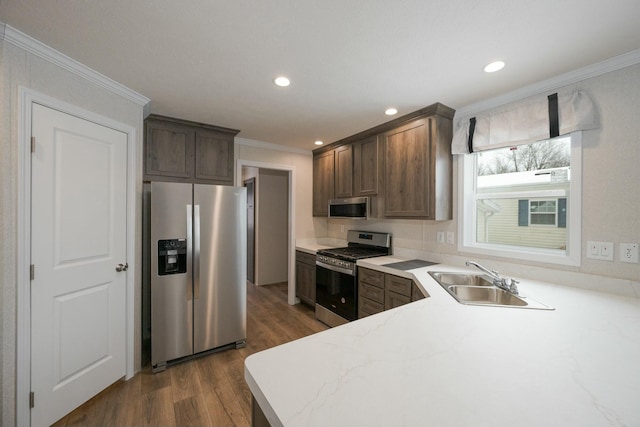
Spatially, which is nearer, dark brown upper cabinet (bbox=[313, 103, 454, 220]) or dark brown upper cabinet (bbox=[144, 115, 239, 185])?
dark brown upper cabinet (bbox=[313, 103, 454, 220])

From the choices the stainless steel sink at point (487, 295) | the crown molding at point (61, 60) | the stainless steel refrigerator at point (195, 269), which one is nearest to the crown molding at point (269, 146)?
the stainless steel refrigerator at point (195, 269)

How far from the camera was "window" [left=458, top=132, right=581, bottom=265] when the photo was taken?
1.90m

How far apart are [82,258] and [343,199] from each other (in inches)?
106

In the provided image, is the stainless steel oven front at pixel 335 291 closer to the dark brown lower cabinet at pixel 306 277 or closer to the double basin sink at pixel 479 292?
the dark brown lower cabinet at pixel 306 277

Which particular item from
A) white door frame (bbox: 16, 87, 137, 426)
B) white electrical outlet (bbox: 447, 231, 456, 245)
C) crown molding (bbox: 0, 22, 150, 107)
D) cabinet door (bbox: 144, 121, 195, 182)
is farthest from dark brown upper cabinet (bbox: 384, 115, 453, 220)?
white door frame (bbox: 16, 87, 137, 426)

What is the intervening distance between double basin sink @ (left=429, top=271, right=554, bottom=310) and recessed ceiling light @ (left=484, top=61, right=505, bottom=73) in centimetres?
152

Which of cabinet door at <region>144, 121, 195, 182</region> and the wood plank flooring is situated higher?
cabinet door at <region>144, 121, 195, 182</region>

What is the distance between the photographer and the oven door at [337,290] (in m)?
2.80

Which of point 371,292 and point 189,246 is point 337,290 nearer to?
point 371,292

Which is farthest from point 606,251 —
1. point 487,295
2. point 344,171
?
point 344,171

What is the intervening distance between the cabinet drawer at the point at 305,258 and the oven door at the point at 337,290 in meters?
0.22

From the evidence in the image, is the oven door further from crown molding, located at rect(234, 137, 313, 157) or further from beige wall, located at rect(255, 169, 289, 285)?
beige wall, located at rect(255, 169, 289, 285)

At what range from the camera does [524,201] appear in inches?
87.8

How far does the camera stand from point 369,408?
66cm
